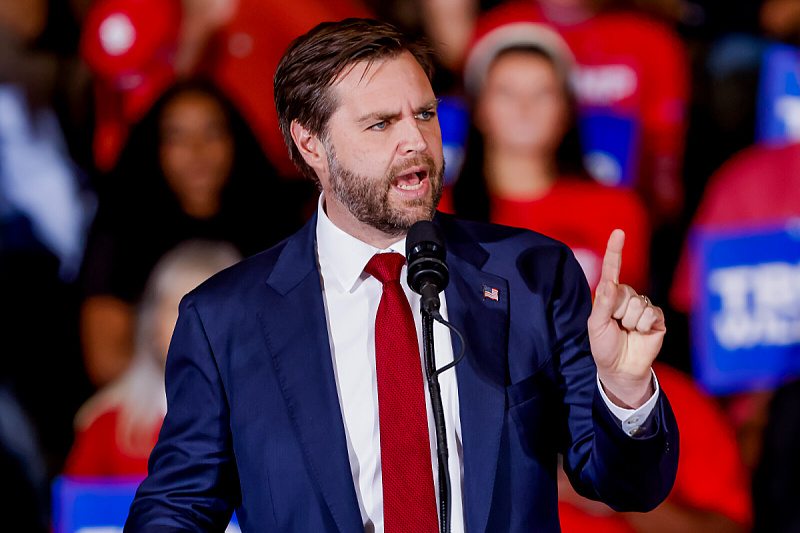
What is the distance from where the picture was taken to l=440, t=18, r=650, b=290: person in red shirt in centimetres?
329

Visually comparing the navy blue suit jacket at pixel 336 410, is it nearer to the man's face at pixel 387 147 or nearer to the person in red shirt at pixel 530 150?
the man's face at pixel 387 147

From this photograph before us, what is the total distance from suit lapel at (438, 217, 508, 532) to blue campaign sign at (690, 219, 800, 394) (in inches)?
88.3

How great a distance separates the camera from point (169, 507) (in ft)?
4.44

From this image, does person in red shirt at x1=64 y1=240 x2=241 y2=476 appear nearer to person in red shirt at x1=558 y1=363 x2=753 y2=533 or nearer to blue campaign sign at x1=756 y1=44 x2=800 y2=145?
person in red shirt at x1=558 y1=363 x2=753 y2=533

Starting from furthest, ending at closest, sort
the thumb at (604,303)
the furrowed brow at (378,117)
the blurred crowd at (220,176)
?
the blurred crowd at (220,176)
the furrowed brow at (378,117)
the thumb at (604,303)

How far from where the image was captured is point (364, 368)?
144 cm

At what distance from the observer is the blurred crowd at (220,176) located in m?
3.29

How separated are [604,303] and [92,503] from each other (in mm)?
2579

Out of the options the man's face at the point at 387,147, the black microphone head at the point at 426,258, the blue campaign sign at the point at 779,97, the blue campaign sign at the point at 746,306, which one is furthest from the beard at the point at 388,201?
the blue campaign sign at the point at 779,97

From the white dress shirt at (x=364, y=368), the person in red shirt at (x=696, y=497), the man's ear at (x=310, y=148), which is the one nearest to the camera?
the white dress shirt at (x=364, y=368)

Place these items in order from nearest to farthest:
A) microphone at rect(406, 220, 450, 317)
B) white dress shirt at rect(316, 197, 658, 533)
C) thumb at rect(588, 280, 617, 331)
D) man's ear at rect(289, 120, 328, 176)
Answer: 1. microphone at rect(406, 220, 450, 317)
2. thumb at rect(588, 280, 617, 331)
3. white dress shirt at rect(316, 197, 658, 533)
4. man's ear at rect(289, 120, 328, 176)

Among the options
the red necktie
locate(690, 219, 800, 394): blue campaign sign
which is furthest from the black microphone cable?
locate(690, 219, 800, 394): blue campaign sign

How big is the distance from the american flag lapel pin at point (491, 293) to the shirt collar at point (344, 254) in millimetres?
155

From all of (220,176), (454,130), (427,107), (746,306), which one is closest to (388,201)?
(427,107)
